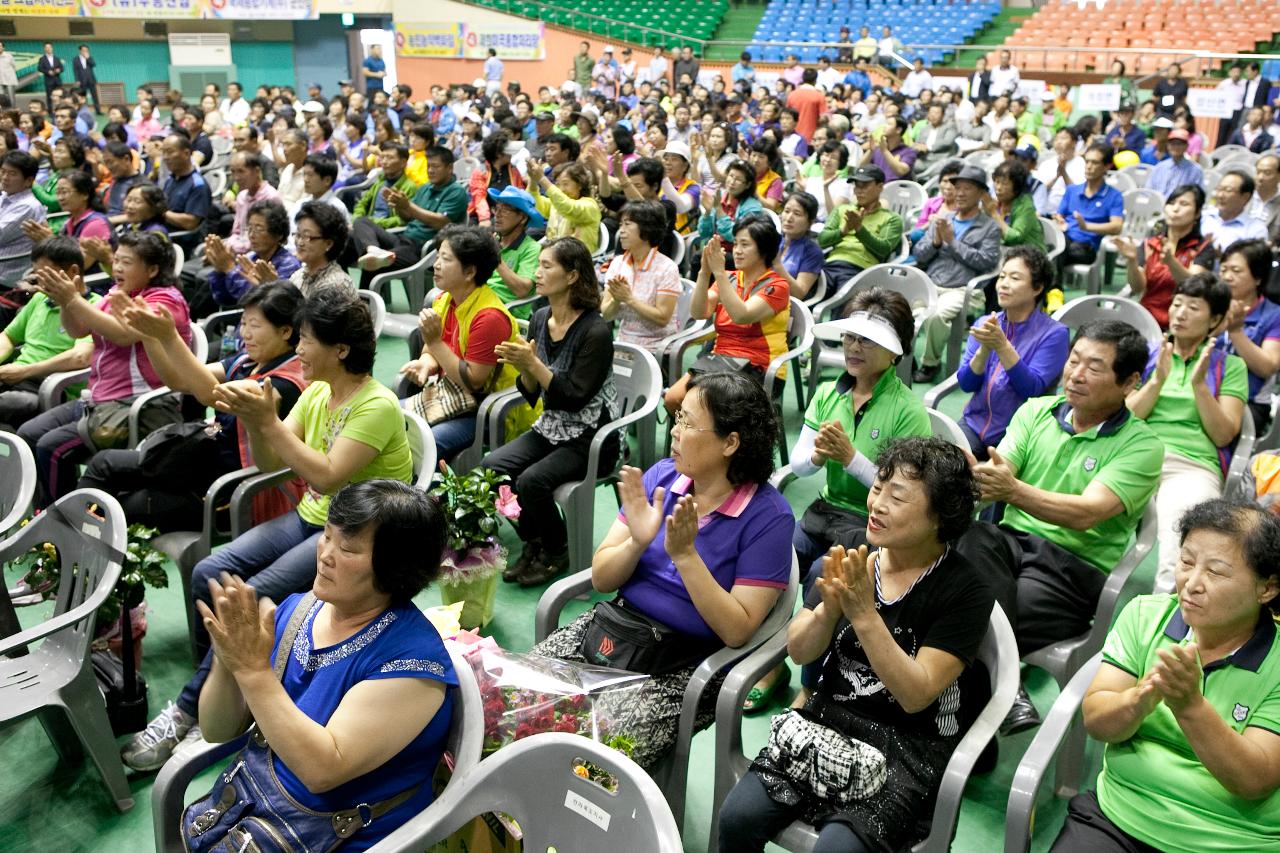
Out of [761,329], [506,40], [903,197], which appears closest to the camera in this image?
[761,329]

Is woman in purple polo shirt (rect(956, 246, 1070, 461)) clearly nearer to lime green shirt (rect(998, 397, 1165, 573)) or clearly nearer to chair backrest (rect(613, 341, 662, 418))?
lime green shirt (rect(998, 397, 1165, 573))

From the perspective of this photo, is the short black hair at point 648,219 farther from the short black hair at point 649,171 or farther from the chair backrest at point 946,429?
the chair backrest at point 946,429

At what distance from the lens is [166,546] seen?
3.35m

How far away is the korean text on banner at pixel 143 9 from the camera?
65.9ft

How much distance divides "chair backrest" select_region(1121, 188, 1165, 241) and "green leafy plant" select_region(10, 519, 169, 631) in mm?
6359

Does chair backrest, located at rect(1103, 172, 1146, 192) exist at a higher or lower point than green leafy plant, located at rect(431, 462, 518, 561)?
higher

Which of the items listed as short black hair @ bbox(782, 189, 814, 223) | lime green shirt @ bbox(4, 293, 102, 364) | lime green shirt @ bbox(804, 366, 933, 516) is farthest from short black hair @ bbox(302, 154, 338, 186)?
lime green shirt @ bbox(804, 366, 933, 516)

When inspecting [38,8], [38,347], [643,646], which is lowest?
[38,347]

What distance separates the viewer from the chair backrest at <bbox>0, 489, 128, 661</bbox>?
255 cm

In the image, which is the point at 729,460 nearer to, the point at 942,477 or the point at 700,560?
the point at 700,560

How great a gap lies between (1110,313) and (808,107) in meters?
8.71

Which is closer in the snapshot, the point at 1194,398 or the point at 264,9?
the point at 1194,398

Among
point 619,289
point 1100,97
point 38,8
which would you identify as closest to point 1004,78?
point 1100,97

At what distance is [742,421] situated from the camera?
100 inches
